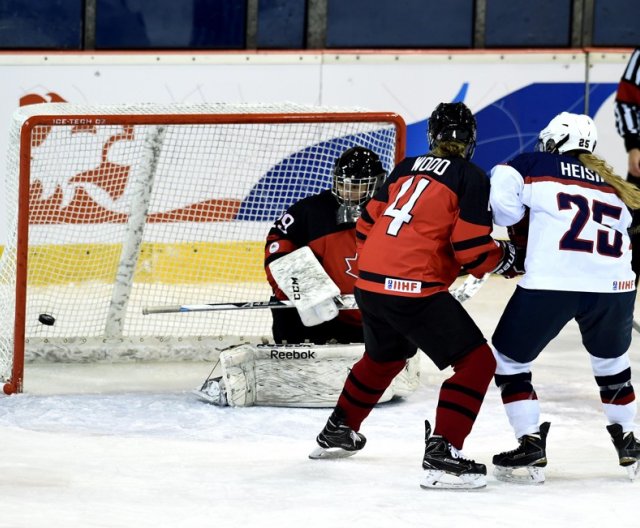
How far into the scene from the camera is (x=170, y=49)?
706 cm

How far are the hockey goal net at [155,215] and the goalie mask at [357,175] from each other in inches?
16.0

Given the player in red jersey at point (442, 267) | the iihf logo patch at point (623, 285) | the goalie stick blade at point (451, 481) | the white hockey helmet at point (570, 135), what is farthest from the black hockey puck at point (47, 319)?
the iihf logo patch at point (623, 285)

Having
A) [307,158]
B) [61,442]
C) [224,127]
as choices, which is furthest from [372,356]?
[224,127]

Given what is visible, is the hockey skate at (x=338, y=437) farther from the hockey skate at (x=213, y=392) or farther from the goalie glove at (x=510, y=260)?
the hockey skate at (x=213, y=392)

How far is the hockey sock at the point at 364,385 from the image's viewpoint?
3.55 metres

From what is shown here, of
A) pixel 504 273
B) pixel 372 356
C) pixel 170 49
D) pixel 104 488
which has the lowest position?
pixel 104 488

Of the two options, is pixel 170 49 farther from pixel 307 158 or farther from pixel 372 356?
pixel 372 356

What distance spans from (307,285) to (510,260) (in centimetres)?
94

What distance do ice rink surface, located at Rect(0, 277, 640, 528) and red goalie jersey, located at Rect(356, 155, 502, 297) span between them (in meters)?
0.51

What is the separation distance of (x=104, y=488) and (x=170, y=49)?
409 cm

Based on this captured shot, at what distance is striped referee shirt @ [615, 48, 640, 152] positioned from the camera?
18.5ft

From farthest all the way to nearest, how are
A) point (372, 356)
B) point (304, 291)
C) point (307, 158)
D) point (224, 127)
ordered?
point (224, 127) < point (307, 158) < point (304, 291) < point (372, 356)

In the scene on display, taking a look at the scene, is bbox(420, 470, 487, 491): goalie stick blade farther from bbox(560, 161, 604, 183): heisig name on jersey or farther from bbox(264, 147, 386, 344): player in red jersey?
bbox(264, 147, 386, 344): player in red jersey

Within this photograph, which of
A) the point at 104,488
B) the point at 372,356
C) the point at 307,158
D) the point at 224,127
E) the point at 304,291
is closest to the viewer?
the point at 104,488
